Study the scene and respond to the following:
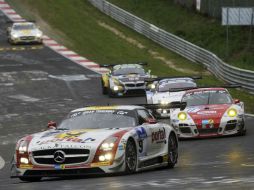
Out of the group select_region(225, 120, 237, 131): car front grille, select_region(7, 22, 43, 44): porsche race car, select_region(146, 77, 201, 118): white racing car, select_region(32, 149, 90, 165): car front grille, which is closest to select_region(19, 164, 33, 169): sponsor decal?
select_region(32, 149, 90, 165): car front grille

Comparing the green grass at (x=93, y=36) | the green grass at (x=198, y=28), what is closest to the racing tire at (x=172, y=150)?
the green grass at (x=93, y=36)

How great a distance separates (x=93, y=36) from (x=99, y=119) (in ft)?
132

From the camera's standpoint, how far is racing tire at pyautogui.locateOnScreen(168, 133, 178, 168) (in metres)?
15.3

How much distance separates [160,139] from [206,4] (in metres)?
39.5

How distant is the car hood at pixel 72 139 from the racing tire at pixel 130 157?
0.75ft

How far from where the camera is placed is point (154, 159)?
14.7 m

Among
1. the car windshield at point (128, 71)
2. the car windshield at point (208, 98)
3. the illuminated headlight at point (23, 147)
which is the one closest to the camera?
the illuminated headlight at point (23, 147)

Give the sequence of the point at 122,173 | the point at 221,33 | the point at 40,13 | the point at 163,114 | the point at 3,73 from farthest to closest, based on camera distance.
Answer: the point at 40,13, the point at 221,33, the point at 3,73, the point at 163,114, the point at 122,173

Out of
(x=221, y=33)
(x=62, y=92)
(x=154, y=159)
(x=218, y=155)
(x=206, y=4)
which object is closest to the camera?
(x=154, y=159)

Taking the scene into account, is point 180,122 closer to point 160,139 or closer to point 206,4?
point 160,139

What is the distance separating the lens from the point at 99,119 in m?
14.4

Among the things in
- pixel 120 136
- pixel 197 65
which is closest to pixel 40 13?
pixel 197 65

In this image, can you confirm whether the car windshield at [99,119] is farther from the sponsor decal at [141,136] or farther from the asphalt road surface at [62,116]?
the asphalt road surface at [62,116]

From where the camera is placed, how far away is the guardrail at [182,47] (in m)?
35.1
